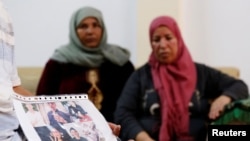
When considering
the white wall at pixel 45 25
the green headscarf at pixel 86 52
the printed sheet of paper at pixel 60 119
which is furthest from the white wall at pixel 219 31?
the printed sheet of paper at pixel 60 119

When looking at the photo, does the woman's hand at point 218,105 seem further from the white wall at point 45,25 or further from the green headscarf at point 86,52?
the white wall at point 45,25

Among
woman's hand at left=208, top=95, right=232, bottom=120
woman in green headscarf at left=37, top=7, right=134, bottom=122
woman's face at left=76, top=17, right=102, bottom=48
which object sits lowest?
woman's hand at left=208, top=95, right=232, bottom=120

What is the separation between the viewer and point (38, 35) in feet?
10.1

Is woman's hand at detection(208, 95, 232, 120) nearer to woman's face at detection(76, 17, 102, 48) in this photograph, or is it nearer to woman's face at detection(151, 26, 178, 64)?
woman's face at detection(151, 26, 178, 64)

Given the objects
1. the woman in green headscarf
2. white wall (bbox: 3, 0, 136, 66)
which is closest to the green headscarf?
the woman in green headscarf

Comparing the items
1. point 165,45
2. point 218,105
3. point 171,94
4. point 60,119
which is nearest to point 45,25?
Answer: point 165,45

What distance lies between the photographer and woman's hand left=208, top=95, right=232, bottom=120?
199cm

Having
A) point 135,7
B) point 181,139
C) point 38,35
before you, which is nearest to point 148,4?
point 135,7

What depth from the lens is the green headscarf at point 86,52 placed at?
247 centimetres

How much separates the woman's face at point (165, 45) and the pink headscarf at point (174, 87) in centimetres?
2

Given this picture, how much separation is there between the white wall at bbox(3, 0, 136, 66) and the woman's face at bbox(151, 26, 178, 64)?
81 centimetres

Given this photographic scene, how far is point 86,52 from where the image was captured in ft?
8.26

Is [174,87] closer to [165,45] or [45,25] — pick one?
[165,45]

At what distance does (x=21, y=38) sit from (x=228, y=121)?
1822mm
